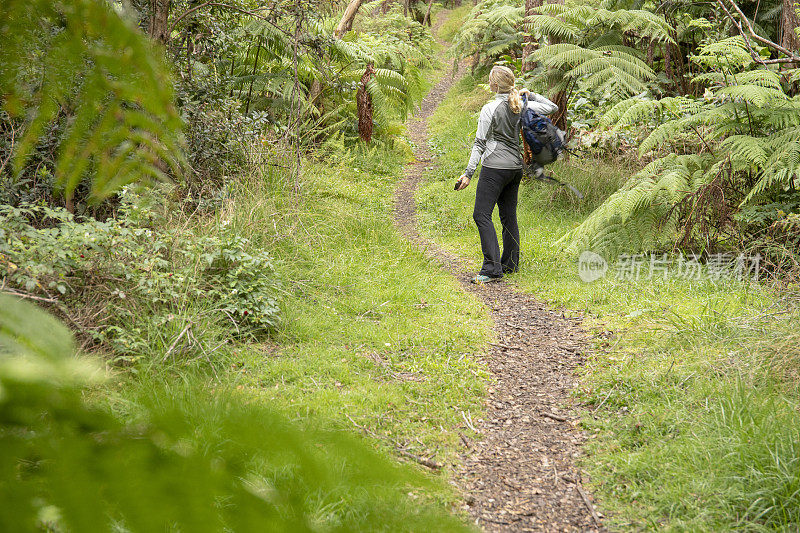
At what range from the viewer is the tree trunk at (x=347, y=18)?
10.0m

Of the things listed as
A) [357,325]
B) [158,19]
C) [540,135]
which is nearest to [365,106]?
[540,135]

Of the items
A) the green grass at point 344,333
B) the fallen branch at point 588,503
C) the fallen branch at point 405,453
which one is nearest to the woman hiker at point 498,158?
the green grass at point 344,333

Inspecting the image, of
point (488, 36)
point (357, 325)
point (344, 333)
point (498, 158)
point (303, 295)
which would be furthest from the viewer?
point (488, 36)

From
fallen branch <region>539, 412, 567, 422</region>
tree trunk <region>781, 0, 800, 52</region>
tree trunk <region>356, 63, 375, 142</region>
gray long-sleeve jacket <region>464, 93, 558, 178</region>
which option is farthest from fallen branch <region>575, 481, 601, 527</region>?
tree trunk <region>356, 63, 375, 142</region>

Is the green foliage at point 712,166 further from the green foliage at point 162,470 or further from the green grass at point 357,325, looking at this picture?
the green foliage at point 162,470

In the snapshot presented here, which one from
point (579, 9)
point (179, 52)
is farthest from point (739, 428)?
point (579, 9)

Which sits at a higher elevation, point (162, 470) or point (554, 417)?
point (162, 470)

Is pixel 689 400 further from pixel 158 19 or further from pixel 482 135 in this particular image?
pixel 158 19

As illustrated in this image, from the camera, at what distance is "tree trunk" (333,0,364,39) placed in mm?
10023

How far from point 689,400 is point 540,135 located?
10.1 ft

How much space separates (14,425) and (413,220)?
781 cm

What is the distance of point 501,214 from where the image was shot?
20.6 feet

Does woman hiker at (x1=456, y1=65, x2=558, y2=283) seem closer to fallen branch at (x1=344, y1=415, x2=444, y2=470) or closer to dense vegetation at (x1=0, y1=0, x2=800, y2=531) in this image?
dense vegetation at (x1=0, y1=0, x2=800, y2=531)

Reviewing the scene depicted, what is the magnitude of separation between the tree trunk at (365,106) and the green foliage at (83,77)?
9.67m
